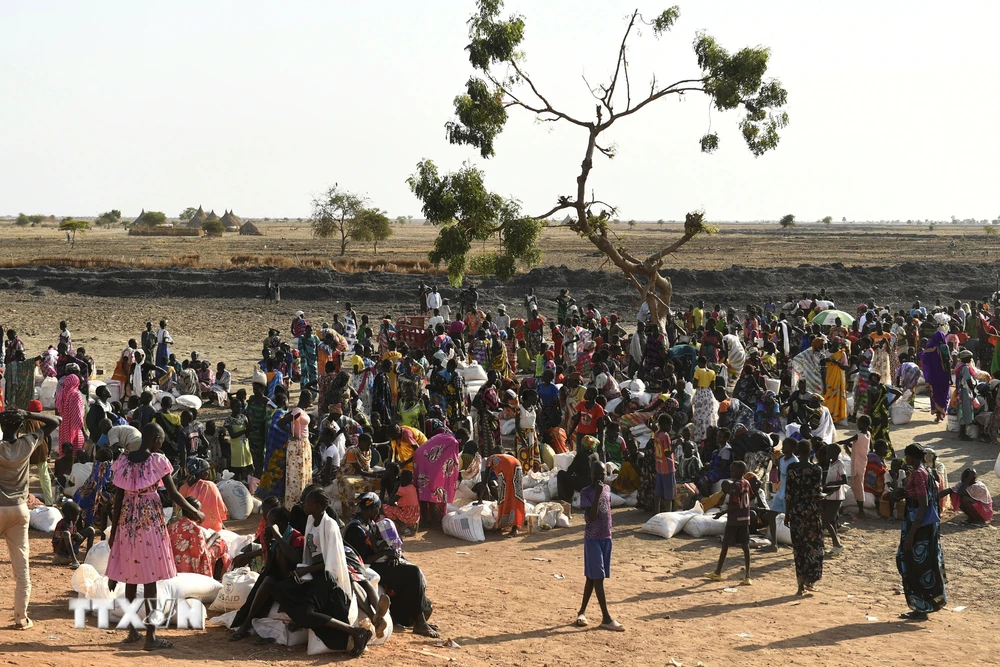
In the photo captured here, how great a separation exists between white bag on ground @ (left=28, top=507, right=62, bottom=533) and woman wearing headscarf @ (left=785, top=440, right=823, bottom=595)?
21.6 ft

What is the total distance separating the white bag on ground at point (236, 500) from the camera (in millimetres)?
10445

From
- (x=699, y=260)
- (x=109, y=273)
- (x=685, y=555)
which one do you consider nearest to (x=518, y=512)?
(x=685, y=555)

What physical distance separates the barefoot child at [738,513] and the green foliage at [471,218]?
10.4m

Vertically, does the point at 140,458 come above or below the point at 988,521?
above

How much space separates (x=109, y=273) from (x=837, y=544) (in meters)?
36.1

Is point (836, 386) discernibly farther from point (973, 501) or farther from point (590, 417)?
point (590, 417)

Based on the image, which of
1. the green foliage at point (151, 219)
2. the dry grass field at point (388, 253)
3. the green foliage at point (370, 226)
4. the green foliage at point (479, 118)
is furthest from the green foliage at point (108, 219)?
the green foliage at point (479, 118)

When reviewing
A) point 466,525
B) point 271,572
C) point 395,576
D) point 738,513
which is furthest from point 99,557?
point 738,513

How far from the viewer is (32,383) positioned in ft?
45.8

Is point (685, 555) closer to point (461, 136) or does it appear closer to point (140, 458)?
point (140, 458)

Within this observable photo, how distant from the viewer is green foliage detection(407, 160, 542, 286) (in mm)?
18656

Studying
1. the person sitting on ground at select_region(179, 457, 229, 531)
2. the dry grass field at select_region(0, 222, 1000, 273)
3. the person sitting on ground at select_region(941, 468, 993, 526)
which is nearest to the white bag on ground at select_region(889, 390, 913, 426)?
the person sitting on ground at select_region(941, 468, 993, 526)

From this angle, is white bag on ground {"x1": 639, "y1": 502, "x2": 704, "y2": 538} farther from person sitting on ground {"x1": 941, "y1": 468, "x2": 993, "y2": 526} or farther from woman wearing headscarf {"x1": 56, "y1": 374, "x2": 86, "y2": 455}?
woman wearing headscarf {"x1": 56, "y1": 374, "x2": 86, "y2": 455}

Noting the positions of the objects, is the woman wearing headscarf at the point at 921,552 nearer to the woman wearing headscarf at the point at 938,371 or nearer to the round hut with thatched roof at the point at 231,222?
the woman wearing headscarf at the point at 938,371
